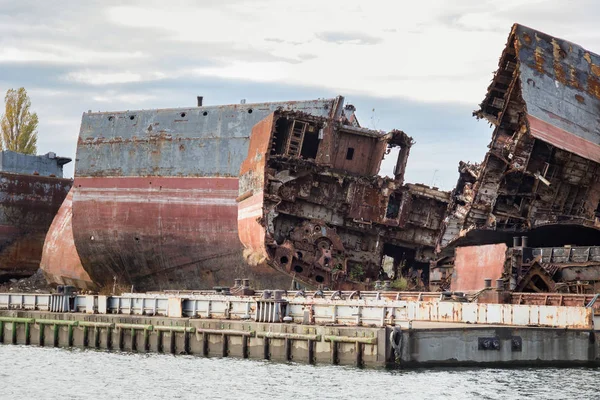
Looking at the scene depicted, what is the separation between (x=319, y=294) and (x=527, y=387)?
509 inches

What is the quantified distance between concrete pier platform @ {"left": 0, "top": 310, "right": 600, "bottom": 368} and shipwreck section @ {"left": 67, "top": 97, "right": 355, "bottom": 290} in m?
18.2

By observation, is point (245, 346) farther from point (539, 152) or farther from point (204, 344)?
point (539, 152)

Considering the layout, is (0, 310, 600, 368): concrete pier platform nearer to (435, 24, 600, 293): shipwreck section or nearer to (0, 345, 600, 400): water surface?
(0, 345, 600, 400): water surface

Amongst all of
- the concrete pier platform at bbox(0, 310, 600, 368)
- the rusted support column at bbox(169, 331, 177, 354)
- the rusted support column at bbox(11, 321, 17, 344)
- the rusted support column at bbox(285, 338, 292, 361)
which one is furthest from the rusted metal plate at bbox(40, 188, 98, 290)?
the rusted support column at bbox(285, 338, 292, 361)

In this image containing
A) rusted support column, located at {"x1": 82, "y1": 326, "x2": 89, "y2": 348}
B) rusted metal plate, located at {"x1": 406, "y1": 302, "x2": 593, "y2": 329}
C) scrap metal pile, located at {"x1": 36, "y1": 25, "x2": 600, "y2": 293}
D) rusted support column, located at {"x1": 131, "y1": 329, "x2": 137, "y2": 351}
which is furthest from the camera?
scrap metal pile, located at {"x1": 36, "y1": 25, "x2": 600, "y2": 293}

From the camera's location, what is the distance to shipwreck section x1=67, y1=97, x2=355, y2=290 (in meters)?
55.3

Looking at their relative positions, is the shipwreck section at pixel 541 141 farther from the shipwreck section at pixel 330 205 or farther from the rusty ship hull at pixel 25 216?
the rusty ship hull at pixel 25 216

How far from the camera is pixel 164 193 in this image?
57.3m

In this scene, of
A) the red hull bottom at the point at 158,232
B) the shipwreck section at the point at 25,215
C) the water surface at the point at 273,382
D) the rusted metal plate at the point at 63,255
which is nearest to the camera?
the water surface at the point at 273,382

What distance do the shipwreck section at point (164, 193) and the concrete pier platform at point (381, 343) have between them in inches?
715

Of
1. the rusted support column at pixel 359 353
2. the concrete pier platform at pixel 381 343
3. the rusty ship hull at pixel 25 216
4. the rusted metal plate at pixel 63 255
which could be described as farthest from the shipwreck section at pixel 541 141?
the rusty ship hull at pixel 25 216

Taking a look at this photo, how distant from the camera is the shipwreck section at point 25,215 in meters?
64.8

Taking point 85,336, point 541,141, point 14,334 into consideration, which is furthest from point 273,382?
point 541,141

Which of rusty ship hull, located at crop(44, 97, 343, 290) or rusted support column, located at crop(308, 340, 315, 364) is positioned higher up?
rusty ship hull, located at crop(44, 97, 343, 290)
